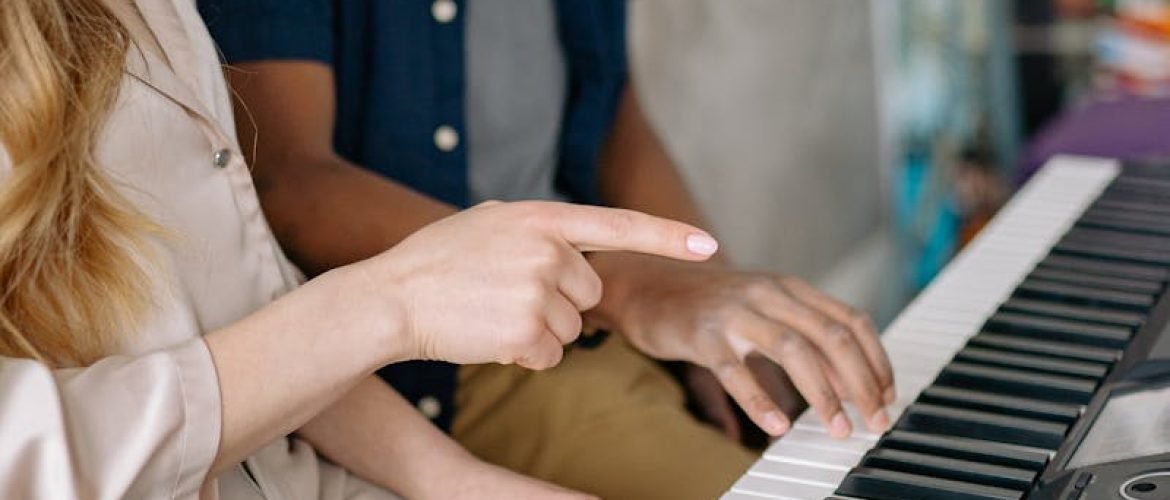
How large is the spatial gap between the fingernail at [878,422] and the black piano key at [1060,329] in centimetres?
19

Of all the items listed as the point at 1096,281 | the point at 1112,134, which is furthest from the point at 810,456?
the point at 1112,134

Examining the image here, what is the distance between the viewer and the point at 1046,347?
4.11ft

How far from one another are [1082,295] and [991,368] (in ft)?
0.55

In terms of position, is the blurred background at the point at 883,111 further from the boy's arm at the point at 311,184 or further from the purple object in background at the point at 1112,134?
the boy's arm at the point at 311,184

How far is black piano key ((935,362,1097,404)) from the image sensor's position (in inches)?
45.6

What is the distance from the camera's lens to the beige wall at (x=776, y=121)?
109 inches

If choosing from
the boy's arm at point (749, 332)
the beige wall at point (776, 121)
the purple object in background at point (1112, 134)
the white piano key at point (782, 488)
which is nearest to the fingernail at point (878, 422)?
the boy's arm at point (749, 332)

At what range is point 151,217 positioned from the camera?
41.3 inches

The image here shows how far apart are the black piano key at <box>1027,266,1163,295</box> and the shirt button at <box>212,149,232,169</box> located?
0.68 metres

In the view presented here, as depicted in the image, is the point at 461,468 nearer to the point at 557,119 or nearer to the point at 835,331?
the point at 835,331

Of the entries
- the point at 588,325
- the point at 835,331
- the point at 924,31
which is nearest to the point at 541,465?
the point at 588,325

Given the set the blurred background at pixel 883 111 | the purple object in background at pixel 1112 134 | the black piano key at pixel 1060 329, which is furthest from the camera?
the blurred background at pixel 883 111

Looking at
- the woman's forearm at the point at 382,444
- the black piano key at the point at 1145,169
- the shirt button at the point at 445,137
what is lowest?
the woman's forearm at the point at 382,444

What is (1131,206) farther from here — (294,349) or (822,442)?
(294,349)
